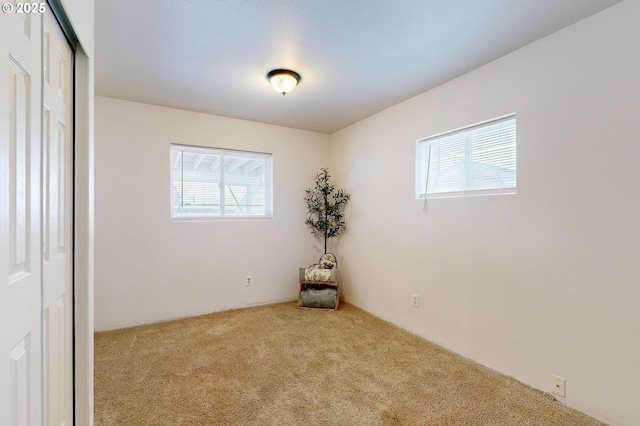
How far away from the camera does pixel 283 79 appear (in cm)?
243

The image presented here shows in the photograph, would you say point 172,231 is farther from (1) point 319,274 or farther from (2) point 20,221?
(2) point 20,221

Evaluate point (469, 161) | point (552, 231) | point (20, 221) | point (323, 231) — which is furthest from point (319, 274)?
point (20, 221)

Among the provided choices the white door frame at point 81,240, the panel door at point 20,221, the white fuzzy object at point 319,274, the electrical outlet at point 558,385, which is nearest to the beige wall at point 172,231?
the white fuzzy object at point 319,274

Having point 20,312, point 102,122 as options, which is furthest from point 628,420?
point 102,122

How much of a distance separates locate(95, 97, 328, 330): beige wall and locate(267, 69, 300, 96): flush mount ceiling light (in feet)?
4.43

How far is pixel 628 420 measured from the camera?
1596 mm

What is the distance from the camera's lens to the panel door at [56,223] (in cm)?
110

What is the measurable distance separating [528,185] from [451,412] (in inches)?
63.1

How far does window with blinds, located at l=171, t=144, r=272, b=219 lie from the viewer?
11.2 ft

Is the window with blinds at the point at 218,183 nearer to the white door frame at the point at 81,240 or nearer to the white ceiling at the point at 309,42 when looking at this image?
the white ceiling at the point at 309,42

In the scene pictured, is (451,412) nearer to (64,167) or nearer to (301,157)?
(64,167)

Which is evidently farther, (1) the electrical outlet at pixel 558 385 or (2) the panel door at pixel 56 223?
(1) the electrical outlet at pixel 558 385

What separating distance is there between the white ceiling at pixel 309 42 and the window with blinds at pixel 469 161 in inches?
20.4

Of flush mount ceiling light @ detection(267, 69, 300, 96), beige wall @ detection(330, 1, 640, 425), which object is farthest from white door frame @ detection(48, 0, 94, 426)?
beige wall @ detection(330, 1, 640, 425)
